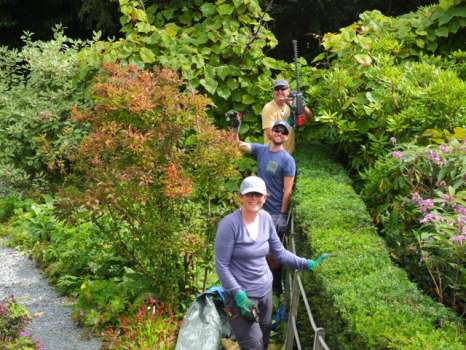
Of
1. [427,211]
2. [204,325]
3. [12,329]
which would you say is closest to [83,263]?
[12,329]

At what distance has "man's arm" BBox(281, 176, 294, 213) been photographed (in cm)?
572

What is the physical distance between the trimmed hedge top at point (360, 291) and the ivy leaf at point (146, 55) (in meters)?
3.09

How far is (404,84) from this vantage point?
6.54 m

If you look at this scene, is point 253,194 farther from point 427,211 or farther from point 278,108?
point 278,108

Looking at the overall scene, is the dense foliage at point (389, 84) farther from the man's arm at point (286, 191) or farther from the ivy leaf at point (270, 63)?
the man's arm at point (286, 191)

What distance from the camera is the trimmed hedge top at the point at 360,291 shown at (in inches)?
132

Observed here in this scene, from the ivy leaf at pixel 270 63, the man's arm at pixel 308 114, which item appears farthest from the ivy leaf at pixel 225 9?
Answer: the man's arm at pixel 308 114

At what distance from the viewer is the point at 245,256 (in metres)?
4.25

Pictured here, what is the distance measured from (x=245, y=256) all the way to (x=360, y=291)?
0.81m

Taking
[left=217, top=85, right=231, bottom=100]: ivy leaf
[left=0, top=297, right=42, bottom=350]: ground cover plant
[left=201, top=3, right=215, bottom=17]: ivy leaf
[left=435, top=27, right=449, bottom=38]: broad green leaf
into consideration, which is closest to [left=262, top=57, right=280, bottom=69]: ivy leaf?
[left=217, top=85, right=231, bottom=100]: ivy leaf

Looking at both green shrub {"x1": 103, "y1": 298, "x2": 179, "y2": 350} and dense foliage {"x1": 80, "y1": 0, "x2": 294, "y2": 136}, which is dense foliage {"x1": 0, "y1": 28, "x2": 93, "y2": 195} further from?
green shrub {"x1": 103, "y1": 298, "x2": 179, "y2": 350}

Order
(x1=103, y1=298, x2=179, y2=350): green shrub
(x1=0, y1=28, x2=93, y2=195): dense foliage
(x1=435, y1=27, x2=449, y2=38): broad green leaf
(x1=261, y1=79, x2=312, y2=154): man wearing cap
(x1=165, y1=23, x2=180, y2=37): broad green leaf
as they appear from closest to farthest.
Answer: (x1=103, y1=298, x2=179, y2=350): green shrub → (x1=261, y1=79, x2=312, y2=154): man wearing cap → (x1=435, y1=27, x2=449, y2=38): broad green leaf → (x1=165, y1=23, x2=180, y2=37): broad green leaf → (x1=0, y1=28, x2=93, y2=195): dense foliage

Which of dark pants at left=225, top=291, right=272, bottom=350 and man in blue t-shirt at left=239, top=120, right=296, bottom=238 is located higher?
man in blue t-shirt at left=239, top=120, right=296, bottom=238

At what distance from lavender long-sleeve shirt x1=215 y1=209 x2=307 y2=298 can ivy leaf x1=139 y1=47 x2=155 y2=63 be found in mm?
4140
